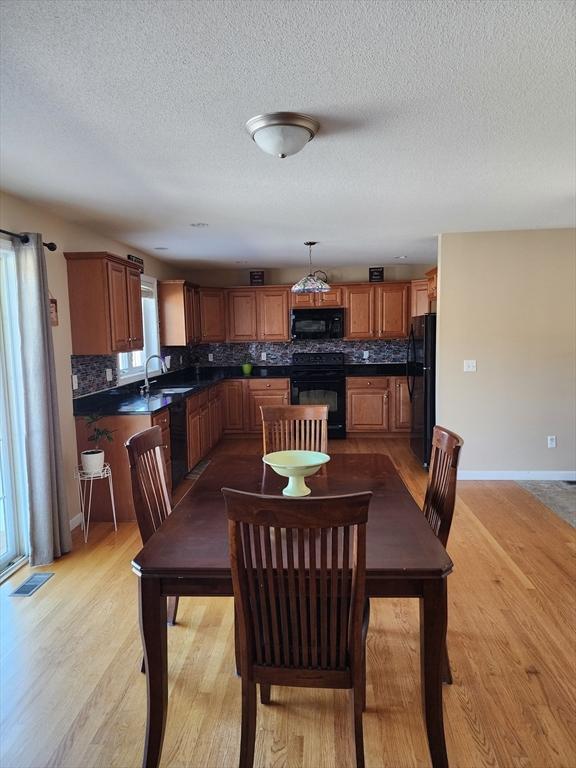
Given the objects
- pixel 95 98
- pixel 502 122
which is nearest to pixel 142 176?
pixel 95 98

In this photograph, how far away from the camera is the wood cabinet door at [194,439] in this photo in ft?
16.1

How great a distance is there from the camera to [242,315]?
6.82 meters

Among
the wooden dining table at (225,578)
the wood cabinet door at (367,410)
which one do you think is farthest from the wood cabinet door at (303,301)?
the wooden dining table at (225,578)

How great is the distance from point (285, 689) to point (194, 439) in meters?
3.29

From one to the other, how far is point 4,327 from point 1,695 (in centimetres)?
202

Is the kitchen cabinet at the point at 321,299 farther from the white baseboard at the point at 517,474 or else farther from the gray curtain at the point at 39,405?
the gray curtain at the point at 39,405

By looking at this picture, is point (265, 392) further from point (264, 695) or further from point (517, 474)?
point (264, 695)

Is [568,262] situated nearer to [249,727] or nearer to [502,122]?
[502,122]

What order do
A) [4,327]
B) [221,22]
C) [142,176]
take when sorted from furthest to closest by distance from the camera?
[4,327], [142,176], [221,22]

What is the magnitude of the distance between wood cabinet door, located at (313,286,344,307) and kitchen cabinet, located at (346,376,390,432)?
41.5 inches

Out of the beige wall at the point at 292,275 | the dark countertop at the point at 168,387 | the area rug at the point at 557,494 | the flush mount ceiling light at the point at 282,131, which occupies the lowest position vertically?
the area rug at the point at 557,494

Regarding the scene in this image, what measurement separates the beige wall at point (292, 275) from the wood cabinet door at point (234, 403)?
5.01 feet

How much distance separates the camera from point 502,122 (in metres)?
2.06

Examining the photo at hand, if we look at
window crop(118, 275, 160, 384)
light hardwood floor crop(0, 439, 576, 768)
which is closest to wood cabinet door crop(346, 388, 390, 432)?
window crop(118, 275, 160, 384)
